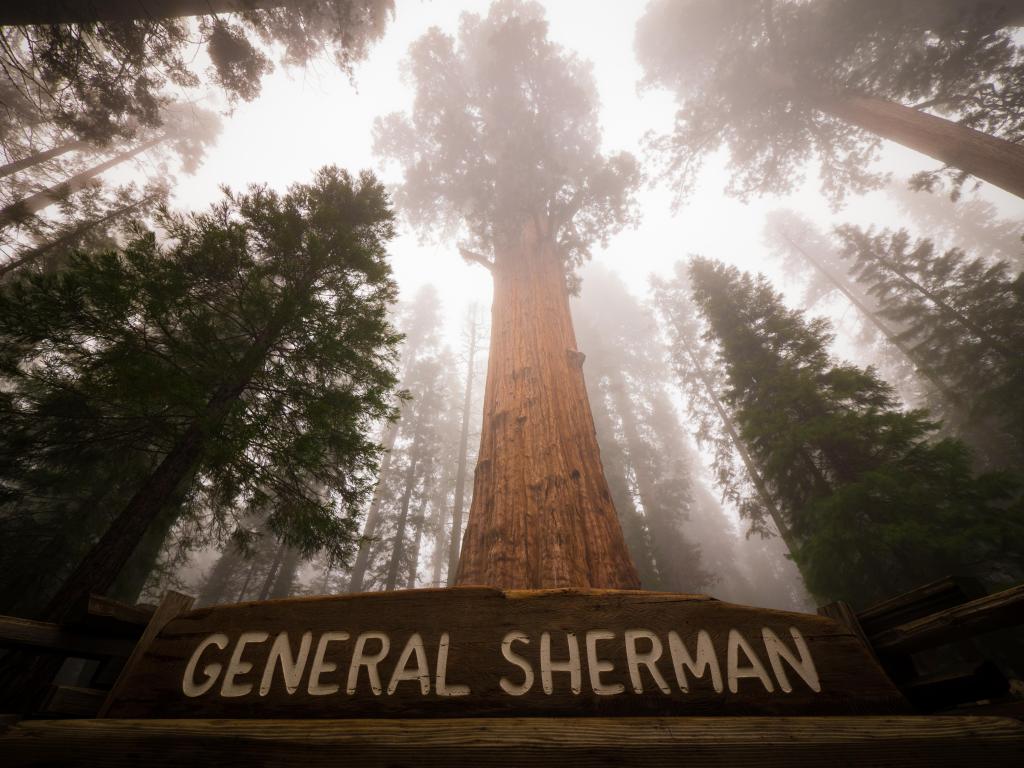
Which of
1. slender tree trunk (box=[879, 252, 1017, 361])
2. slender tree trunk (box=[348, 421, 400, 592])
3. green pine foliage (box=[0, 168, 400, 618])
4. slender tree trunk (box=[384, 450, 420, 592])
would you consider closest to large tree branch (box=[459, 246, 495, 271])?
green pine foliage (box=[0, 168, 400, 618])

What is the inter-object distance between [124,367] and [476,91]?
487 inches

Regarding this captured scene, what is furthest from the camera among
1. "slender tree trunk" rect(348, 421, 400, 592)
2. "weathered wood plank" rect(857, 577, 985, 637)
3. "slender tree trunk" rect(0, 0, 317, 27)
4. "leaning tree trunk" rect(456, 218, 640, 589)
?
"slender tree trunk" rect(348, 421, 400, 592)

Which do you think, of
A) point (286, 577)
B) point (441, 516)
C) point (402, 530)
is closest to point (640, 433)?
point (441, 516)

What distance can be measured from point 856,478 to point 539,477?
630 cm

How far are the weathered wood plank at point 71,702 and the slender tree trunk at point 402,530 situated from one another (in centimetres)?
1247

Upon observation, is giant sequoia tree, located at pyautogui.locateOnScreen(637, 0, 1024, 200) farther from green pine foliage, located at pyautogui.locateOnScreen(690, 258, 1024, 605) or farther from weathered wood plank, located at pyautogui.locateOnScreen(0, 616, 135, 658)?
weathered wood plank, located at pyautogui.locateOnScreen(0, 616, 135, 658)

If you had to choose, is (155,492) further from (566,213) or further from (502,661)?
(566,213)

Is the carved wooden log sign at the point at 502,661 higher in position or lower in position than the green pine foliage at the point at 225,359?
lower

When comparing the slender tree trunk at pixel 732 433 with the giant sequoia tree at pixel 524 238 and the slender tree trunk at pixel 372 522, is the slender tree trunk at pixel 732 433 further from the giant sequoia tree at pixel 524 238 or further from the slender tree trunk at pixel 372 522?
the slender tree trunk at pixel 372 522

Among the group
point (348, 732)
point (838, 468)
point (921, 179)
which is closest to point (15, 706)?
point (348, 732)

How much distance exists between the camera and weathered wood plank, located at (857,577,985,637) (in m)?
1.45

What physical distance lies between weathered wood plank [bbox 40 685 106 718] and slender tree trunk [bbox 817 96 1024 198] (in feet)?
41.4

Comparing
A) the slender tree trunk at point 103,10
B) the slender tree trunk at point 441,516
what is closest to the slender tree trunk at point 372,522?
the slender tree trunk at point 441,516

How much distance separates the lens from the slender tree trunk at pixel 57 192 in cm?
927
